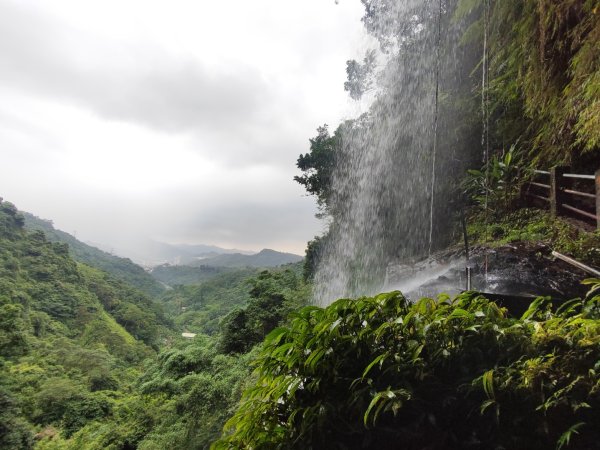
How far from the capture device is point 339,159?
48.2 ft

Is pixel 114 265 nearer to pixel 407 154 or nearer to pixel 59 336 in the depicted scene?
pixel 59 336

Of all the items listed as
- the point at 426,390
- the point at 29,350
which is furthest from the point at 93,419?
the point at 426,390

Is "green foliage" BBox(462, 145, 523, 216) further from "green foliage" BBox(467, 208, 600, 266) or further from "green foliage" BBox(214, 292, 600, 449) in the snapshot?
"green foliage" BBox(214, 292, 600, 449)

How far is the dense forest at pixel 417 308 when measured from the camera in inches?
55.9

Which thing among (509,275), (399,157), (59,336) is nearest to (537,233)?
(509,275)

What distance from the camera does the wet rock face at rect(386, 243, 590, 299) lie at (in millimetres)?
3543

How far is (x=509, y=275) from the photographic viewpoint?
12.8ft

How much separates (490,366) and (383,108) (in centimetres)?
1170

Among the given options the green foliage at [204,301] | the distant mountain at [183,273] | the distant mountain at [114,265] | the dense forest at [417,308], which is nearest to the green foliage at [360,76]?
the dense forest at [417,308]

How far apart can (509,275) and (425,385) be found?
10.0ft

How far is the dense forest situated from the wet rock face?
0.30 metres

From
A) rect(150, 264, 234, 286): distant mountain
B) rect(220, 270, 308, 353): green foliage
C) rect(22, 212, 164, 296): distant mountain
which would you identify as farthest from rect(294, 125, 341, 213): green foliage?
rect(150, 264, 234, 286): distant mountain

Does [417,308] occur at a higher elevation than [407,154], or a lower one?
lower

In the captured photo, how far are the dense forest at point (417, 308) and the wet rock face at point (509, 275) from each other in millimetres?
303
